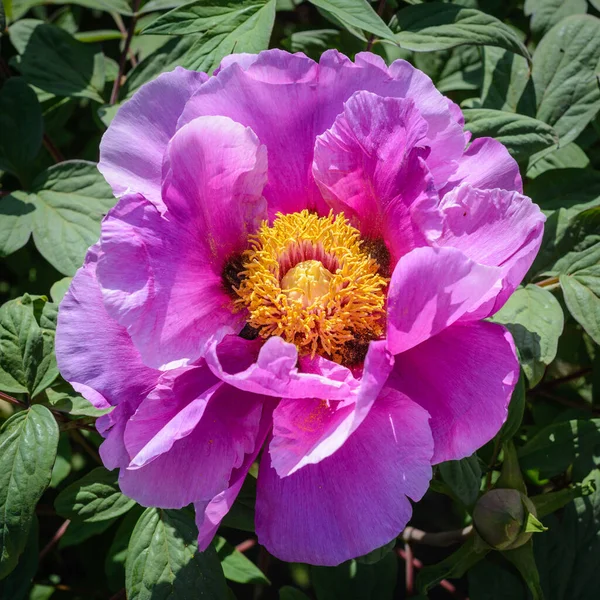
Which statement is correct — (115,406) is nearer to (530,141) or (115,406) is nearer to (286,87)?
(286,87)

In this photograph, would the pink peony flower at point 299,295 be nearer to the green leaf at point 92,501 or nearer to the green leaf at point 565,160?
the green leaf at point 92,501

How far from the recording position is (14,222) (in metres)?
1.83

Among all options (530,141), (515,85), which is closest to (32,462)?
(530,141)

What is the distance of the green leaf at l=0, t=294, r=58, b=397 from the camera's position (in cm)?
153

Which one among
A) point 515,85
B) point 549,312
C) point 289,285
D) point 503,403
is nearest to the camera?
point 503,403

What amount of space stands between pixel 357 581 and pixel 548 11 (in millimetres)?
1637

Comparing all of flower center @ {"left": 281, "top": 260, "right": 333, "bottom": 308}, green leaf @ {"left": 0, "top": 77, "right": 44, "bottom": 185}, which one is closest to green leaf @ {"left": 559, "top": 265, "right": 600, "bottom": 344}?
flower center @ {"left": 281, "top": 260, "right": 333, "bottom": 308}

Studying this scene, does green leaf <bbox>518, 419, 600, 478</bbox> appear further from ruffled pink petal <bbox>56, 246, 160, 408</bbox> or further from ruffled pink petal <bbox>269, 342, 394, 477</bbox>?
ruffled pink petal <bbox>56, 246, 160, 408</bbox>

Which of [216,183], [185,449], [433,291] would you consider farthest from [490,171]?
[185,449]

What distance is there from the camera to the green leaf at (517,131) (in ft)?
5.41

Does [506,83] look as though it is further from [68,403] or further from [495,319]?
[68,403]

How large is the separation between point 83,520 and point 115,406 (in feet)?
1.55

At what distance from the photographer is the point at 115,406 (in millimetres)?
1270

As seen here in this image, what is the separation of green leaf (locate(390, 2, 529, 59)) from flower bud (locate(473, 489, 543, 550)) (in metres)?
0.96
